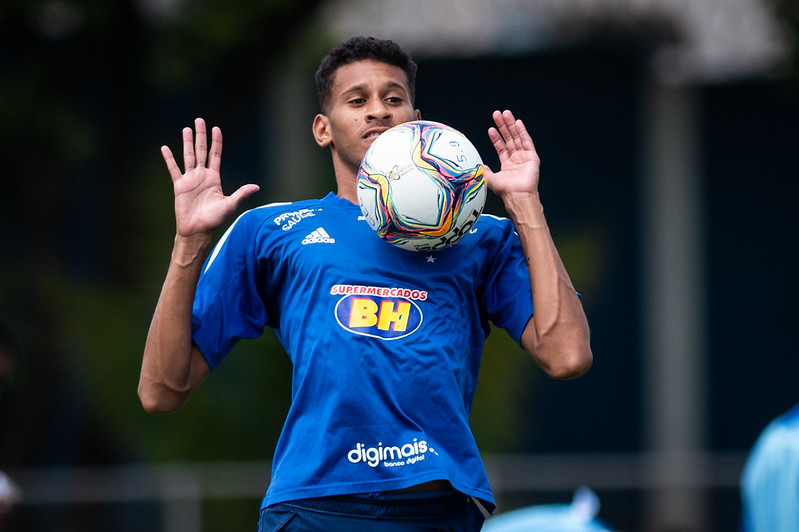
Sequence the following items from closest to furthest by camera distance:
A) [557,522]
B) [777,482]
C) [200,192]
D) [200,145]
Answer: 1. [200,192]
2. [200,145]
3. [777,482]
4. [557,522]

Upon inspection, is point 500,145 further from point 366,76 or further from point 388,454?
point 388,454

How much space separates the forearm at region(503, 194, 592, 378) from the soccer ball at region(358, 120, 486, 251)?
0.74ft

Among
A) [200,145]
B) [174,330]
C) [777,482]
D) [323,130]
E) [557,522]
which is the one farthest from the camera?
[557,522]

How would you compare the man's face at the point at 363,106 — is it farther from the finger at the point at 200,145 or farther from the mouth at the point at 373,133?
the finger at the point at 200,145

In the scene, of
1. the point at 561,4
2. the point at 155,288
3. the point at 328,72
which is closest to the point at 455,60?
the point at 561,4

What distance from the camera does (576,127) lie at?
14.4m

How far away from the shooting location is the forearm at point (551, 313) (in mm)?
3689

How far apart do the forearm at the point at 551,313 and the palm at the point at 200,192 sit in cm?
88

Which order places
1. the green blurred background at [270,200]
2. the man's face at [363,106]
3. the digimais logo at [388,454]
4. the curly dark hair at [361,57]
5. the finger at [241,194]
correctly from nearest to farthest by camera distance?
the digimais logo at [388,454] → the finger at [241,194] → the man's face at [363,106] → the curly dark hair at [361,57] → the green blurred background at [270,200]

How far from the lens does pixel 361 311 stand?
362cm

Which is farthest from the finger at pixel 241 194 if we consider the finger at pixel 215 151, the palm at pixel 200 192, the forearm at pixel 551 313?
the forearm at pixel 551 313

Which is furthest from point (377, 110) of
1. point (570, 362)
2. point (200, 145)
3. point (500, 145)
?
point (570, 362)

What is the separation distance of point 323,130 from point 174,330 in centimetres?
86

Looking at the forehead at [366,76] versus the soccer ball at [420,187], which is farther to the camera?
the forehead at [366,76]
